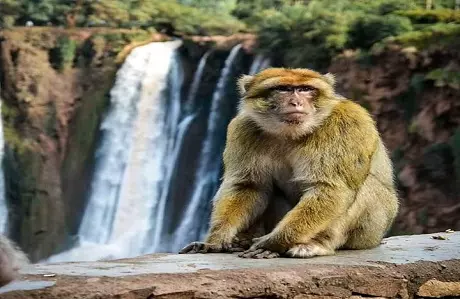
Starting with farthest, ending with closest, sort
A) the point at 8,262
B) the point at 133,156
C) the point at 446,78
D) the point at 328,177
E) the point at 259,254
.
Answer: the point at 133,156 → the point at 446,78 → the point at 328,177 → the point at 259,254 → the point at 8,262

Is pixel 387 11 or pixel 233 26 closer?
pixel 387 11

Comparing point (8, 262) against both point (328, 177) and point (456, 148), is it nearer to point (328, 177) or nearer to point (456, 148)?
point (328, 177)

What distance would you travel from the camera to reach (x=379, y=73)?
12992 mm

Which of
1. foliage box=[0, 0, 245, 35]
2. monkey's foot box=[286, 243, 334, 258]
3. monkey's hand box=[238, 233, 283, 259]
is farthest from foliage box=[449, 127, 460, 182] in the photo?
monkey's hand box=[238, 233, 283, 259]

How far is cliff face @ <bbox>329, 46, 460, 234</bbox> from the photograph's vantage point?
11977 millimetres

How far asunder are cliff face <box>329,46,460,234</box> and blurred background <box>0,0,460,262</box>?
123cm

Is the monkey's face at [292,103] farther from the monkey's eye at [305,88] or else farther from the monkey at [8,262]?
the monkey at [8,262]

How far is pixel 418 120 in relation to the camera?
12.5 m

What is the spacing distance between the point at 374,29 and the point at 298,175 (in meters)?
11.1

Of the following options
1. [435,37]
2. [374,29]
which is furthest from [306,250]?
[374,29]

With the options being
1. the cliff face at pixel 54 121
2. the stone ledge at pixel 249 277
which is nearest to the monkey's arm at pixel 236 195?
the stone ledge at pixel 249 277

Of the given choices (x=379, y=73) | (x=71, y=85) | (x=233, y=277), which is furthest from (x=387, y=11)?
(x=233, y=277)

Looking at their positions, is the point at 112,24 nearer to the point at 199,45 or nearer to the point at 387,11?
the point at 199,45

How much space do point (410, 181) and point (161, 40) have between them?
647cm
